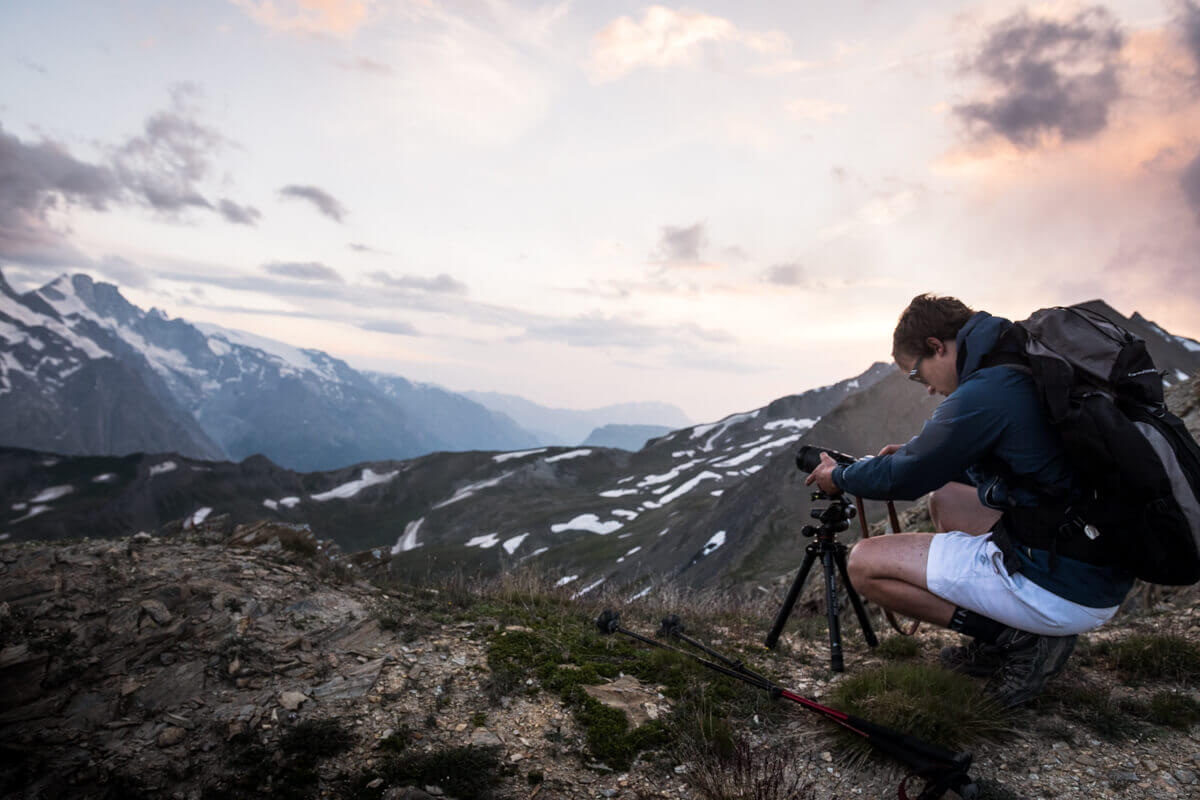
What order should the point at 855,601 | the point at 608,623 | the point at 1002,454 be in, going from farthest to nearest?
the point at 608,623 → the point at 855,601 → the point at 1002,454

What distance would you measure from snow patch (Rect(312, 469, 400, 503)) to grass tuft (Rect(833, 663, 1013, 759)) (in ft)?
457

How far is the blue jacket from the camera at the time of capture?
12.1 feet

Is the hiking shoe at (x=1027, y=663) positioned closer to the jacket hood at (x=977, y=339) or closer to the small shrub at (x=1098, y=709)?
the small shrub at (x=1098, y=709)

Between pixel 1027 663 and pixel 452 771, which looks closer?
pixel 452 771

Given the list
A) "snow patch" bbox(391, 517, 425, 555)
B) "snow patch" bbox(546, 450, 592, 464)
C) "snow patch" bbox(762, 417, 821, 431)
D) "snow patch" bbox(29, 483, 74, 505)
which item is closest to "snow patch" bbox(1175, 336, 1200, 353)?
"snow patch" bbox(762, 417, 821, 431)

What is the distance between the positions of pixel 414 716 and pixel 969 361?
480cm

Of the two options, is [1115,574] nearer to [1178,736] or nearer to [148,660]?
[1178,736]

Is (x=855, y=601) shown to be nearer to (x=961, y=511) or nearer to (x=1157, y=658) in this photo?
(x=961, y=511)

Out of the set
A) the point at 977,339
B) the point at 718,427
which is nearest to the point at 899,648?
the point at 977,339

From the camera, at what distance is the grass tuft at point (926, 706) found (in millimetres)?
3941

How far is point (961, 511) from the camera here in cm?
516

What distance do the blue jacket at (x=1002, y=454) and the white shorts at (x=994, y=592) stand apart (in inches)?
3.4

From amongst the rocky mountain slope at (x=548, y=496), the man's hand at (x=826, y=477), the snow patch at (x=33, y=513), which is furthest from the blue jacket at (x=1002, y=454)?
the snow patch at (x=33, y=513)

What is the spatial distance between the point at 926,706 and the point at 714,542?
164 ft
